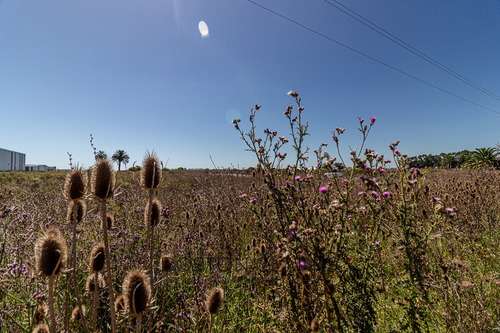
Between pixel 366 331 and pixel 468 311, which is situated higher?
pixel 468 311

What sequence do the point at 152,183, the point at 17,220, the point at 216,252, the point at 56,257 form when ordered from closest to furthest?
the point at 56,257
the point at 152,183
the point at 17,220
the point at 216,252

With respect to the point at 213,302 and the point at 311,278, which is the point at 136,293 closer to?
the point at 213,302

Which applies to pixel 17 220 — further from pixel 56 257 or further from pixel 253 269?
pixel 253 269

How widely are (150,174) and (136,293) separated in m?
0.65

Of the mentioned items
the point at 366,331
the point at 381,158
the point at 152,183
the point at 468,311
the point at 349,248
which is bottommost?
the point at 366,331

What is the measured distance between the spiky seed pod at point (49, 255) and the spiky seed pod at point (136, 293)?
33 centimetres

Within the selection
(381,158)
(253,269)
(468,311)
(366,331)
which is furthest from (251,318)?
(381,158)

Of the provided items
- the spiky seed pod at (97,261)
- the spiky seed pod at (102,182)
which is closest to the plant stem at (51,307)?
the spiky seed pod at (97,261)

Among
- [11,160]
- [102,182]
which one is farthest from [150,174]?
[11,160]

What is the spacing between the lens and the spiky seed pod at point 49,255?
109cm

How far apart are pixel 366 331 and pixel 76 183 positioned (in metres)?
2.56

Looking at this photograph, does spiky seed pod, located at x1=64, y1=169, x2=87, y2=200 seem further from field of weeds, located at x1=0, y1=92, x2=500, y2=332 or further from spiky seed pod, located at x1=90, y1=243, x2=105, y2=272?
spiky seed pod, located at x1=90, y1=243, x2=105, y2=272

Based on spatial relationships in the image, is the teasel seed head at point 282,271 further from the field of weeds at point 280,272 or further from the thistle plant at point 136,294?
the thistle plant at point 136,294

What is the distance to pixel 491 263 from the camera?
3.20m
